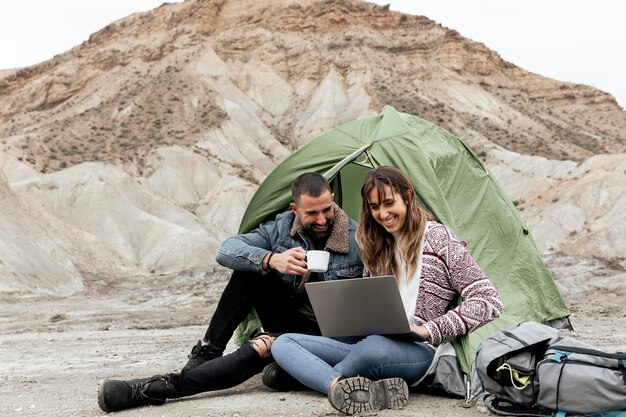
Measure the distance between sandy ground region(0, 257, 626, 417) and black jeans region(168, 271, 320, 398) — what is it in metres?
0.16

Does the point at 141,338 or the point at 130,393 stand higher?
the point at 130,393

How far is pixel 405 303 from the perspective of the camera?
4348 millimetres

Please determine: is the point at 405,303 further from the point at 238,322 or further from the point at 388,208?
the point at 238,322

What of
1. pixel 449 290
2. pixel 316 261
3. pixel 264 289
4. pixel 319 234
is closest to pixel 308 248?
pixel 319 234

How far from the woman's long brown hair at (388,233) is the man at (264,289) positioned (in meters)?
0.45

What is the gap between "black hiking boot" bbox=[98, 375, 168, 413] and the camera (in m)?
4.46

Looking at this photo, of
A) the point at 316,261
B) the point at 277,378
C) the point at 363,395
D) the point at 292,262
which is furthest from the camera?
the point at 277,378

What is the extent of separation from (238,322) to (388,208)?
160 centimetres

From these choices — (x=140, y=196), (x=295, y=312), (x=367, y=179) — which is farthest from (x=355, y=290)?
(x=140, y=196)

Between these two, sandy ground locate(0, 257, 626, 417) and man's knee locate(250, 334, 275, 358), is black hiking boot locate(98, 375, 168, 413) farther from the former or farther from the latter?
man's knee locate(250, 334, 275, 358)

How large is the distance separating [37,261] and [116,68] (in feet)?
129

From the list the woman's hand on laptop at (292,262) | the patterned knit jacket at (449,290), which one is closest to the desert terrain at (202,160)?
the patterned knit jacket at (449,290)

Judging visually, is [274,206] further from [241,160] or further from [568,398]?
[241,160]

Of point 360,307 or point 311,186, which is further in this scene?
point 311,186
